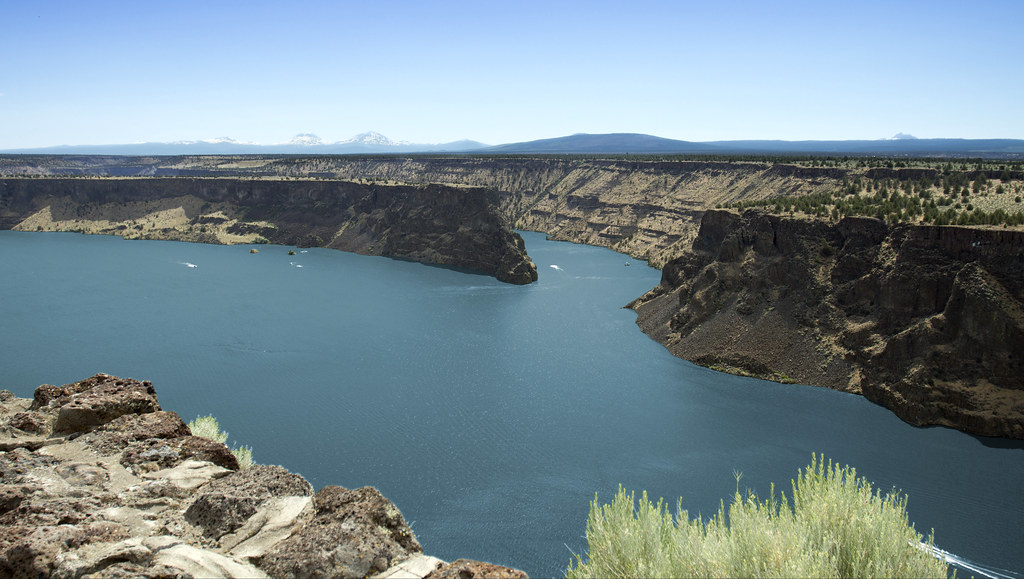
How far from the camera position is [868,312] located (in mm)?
53375

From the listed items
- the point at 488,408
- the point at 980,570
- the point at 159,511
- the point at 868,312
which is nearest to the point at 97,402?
the point at 159,511

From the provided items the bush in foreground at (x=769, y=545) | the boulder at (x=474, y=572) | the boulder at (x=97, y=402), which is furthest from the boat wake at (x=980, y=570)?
the boulder at (x=97, y=402)

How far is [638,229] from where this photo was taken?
→ 136 m

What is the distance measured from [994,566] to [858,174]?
265ft

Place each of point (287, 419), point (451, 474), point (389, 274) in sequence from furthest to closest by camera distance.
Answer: point (389, 274), point (287, 419), point (451, 474)

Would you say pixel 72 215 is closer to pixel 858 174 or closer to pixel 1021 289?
pixel 858 174

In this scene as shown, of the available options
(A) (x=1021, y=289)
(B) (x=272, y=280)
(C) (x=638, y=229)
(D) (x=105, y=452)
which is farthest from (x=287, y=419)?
(C) (x=638, y=229)

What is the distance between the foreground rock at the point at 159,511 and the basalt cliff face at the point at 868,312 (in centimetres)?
4444

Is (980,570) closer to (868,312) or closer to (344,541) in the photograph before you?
(868,312)

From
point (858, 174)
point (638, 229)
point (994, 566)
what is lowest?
point (994, 566)

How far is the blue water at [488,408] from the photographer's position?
1375 inches

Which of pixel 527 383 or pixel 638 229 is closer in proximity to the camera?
pixel 527 383

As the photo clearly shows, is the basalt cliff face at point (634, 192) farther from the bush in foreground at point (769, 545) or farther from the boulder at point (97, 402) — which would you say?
the boulder at point (97, 402)

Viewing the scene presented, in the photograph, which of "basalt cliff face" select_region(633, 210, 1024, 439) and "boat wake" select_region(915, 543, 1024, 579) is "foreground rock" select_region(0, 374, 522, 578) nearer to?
"boat wake" select_region(915, 543, 1024, 579)
